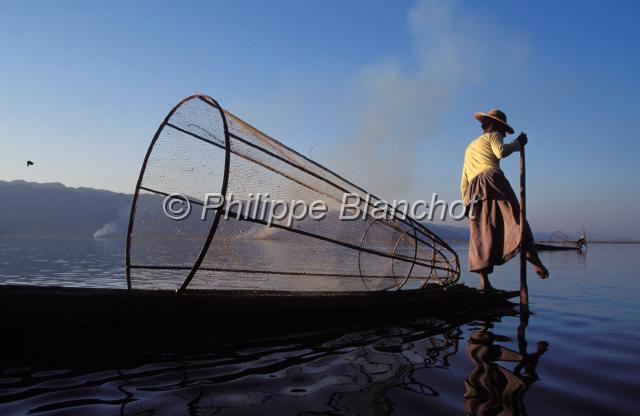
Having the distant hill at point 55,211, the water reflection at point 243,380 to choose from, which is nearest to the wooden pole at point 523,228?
the water reflection at point 243,380

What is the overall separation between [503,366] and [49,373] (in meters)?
3.48

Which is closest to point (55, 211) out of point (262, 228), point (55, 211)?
point (55, 211)

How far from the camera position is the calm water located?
8.45 feet

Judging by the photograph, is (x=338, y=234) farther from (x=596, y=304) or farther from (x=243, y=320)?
(x=596, y=304)

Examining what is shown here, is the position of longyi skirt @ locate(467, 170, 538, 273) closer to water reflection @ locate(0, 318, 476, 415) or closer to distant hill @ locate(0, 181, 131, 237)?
water reflection @ locate(0, 318, 476, 415)

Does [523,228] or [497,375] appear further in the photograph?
[523,228]

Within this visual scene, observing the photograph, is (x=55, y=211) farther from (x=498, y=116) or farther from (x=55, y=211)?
(x=498, y=116)

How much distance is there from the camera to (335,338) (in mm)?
4465

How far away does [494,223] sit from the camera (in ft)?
20.4

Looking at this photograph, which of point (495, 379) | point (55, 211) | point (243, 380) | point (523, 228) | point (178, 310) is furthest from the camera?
point (55, 211)

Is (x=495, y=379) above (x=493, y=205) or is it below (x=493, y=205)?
below

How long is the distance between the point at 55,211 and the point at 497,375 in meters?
158

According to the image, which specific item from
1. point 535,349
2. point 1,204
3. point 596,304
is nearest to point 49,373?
point 535,349

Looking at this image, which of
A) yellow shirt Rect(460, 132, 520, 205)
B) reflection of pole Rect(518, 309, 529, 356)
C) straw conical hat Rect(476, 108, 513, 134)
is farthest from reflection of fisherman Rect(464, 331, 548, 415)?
straw conical hat Rect(476, 108, 513, 134)
